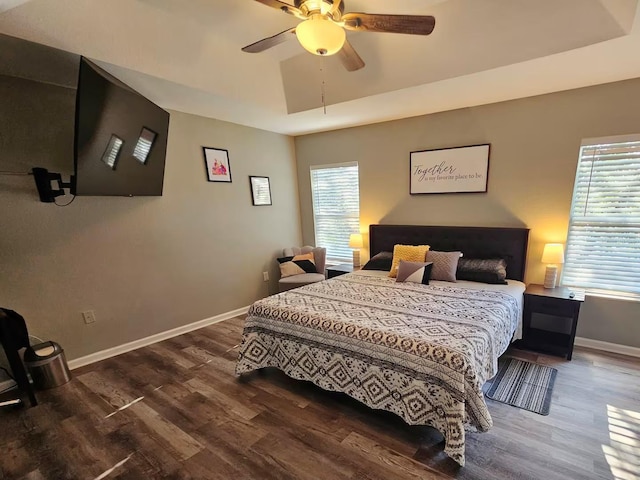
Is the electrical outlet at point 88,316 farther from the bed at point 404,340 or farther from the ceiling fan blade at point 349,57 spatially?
the ceiling fan blade at point 349,57

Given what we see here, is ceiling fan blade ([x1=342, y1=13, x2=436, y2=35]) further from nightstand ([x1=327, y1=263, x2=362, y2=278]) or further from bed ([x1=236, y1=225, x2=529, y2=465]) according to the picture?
nightstand ([x1=327, y1=263, x2=362, y2=278])

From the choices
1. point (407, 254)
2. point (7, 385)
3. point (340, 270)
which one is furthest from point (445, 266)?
point (7, 385)

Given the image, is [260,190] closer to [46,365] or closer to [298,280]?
[298,280]

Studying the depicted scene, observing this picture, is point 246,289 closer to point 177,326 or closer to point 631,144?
point 177,326

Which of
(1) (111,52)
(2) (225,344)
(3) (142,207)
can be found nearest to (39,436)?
(2) (225,344)

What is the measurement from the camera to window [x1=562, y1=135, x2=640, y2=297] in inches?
99.9

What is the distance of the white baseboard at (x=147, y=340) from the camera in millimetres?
2764

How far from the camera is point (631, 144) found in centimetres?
249

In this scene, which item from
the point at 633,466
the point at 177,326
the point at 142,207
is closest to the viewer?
the point at 633,466

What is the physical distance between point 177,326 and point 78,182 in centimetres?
196

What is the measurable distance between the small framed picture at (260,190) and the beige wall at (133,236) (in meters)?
0.09

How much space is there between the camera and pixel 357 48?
2.47m

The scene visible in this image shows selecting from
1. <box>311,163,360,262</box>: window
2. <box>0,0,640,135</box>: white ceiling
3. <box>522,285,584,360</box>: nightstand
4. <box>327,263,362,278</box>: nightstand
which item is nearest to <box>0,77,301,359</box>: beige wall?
<box>311,163,360,262</box>: window

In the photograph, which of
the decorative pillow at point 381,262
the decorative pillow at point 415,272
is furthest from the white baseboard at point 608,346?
the decorative pillow at point 381,262
